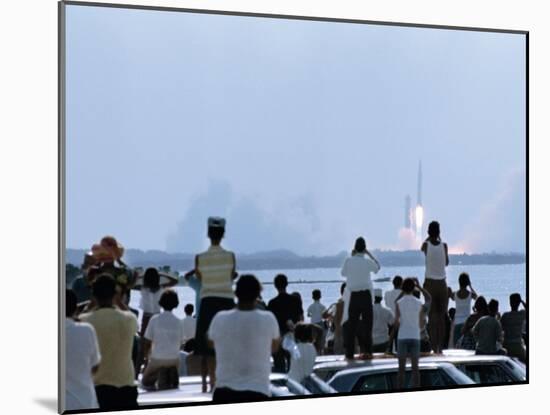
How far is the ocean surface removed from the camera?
435 inches

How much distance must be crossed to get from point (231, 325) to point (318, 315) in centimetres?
76

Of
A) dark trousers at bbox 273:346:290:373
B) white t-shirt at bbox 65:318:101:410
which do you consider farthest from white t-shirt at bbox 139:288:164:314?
dark trousers at bbox 273:346:290:373

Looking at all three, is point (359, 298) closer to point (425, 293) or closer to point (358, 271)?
Result: point (358, 271)

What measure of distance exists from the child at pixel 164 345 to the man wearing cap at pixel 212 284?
17 centimetres

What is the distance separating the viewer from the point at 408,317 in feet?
38.2

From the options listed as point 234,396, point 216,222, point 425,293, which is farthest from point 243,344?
point 425,293

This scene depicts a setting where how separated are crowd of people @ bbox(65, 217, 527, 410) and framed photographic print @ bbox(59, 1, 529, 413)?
1cm

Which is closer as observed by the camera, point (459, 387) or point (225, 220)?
point (225, 220)

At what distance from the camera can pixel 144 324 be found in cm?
1075

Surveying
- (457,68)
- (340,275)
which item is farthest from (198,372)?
(457,68)

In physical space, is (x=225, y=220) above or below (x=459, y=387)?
above

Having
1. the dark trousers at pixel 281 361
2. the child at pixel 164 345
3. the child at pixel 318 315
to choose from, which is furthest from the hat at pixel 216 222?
the dark trousers at pixel 281 361

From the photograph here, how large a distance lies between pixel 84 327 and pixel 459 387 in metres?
3.19

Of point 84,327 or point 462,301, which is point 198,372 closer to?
point 84,327
